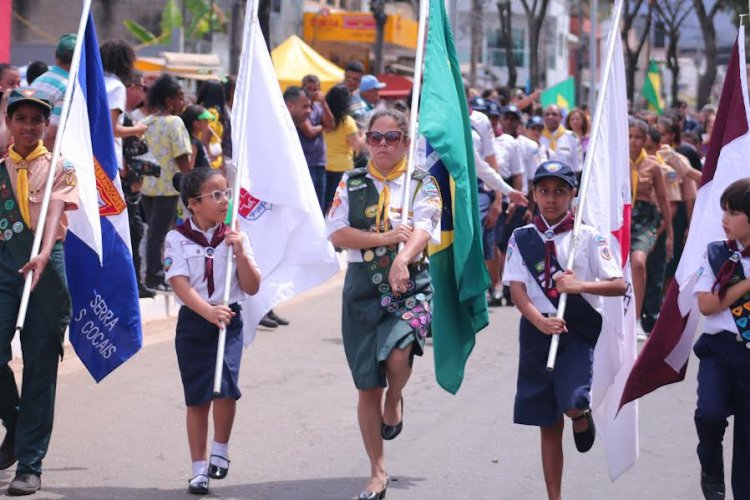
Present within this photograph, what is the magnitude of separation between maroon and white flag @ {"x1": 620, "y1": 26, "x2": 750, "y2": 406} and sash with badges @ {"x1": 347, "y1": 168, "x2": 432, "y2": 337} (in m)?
1.08

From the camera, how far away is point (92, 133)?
741 cm

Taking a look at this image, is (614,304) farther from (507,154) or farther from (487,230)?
(507,154)

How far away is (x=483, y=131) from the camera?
44.6 ft

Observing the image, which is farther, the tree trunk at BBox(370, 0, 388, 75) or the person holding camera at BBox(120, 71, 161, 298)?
the tree trunk at BBox(370, 0, 388, 75)

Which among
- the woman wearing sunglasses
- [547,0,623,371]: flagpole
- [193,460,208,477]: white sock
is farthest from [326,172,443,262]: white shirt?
[193,460,208,477]: white sock

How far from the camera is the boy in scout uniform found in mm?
6676

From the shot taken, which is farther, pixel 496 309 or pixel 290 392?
pixel 496 309

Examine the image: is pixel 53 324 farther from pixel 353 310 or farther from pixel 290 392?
pixel 290 392

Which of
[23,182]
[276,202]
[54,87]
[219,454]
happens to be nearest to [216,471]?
[219,454]

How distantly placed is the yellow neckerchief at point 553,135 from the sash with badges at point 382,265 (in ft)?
38.3

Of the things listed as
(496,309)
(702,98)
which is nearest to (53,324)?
(496,309)

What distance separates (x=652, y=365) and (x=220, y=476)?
220 centimetres

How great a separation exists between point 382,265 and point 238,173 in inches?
35.9

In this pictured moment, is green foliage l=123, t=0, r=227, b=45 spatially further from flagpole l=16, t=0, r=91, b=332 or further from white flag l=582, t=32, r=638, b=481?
white flag l=582, t=32, r=638, b=481
